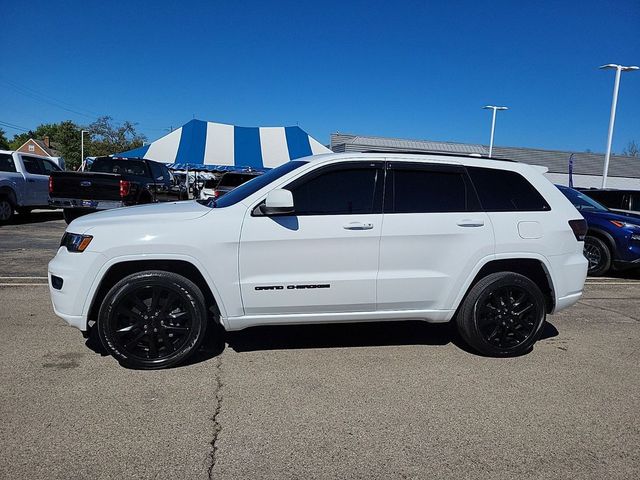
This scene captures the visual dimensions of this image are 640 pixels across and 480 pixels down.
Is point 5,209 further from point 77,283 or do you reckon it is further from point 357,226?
point 357,226

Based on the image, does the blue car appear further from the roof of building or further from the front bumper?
the roof of building

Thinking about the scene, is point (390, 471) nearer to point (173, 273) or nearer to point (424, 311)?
point (424, 311)

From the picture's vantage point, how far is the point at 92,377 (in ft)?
12.8

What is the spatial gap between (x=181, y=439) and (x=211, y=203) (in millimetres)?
2111

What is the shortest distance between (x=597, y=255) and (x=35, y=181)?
44.9 feet

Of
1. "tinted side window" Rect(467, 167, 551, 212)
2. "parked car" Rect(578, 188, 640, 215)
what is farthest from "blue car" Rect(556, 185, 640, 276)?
"tinted side window" Rect(467, 167, 551, 212)

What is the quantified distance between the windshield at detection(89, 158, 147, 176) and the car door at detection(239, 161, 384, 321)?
10825 mm

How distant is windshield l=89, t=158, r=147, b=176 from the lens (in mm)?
13805

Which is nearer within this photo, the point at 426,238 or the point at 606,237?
the point at 426,238

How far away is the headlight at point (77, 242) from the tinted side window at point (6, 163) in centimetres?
1096

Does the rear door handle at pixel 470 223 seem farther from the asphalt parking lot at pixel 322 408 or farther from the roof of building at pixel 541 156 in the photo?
the roof of building at pixel 541 156

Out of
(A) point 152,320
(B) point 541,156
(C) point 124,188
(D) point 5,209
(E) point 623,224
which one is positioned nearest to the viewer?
(A) point 152,320

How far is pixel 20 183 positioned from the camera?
43.0 feet

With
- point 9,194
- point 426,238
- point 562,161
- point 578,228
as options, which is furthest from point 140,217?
point 562,161
